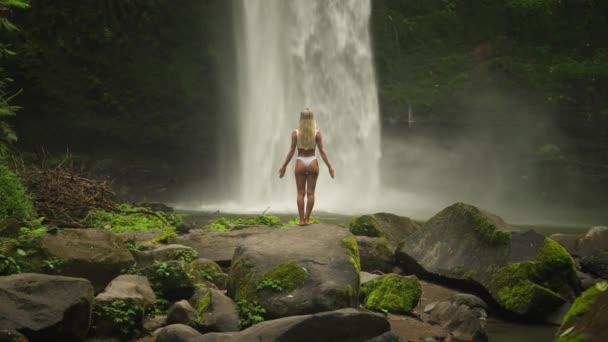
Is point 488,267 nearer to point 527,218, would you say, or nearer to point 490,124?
point 527,218

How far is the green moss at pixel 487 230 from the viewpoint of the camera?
7.71m

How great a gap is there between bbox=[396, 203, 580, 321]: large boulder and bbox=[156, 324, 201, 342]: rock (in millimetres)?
3645

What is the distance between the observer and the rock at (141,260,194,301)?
20.7 ft

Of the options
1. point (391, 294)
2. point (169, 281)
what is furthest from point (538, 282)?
point (169, 281)

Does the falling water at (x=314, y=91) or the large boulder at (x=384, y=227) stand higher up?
the falling water at (x=314, y=91)

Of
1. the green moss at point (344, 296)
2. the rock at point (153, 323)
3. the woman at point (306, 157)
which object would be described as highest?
the woman at point (306, 157)

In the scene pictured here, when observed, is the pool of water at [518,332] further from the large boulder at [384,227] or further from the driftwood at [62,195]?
the driftwood at [62,195]

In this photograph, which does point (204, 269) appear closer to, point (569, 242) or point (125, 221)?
point (125, 221)

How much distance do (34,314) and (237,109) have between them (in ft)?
80.4

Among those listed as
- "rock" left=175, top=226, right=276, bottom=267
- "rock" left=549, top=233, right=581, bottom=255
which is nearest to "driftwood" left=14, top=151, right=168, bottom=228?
"rock" left=175, top=226, right=276, bottom=267

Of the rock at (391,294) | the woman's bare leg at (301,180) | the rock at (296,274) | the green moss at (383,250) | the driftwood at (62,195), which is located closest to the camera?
the rock at (296,274)

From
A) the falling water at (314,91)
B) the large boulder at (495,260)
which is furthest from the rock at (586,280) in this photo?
the falling water at (314,91)

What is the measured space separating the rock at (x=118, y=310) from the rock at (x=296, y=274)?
0.94 m

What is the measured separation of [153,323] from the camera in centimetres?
568
